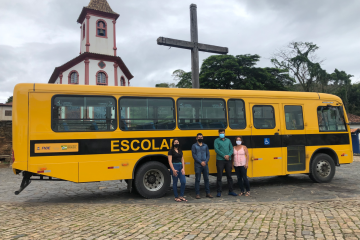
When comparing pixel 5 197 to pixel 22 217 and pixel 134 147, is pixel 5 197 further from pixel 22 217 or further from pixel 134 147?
pixel 134 147

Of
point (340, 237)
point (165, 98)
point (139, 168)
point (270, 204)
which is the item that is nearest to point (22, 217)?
point (139, 168)

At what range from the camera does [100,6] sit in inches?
1251

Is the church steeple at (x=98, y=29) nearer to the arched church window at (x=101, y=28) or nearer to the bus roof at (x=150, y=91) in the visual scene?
the arched church window at (x=101, y=28)

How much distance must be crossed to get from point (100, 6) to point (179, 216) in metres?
30.6

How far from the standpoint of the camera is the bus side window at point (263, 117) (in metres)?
8.90

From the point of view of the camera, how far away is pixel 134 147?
7.59 meters

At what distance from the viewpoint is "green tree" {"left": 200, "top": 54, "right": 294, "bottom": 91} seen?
3055cm

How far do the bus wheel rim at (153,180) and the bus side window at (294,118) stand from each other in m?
4.25

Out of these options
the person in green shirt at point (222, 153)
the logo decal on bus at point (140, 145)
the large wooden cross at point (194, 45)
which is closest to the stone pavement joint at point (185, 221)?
the person in green shirt at point (222, 153)

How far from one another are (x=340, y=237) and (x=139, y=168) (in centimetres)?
467

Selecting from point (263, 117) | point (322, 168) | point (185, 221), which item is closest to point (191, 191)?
point (263, 117)

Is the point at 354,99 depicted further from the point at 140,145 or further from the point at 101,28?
the point at 140,145

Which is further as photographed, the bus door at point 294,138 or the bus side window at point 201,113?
the bus door at point 294,138

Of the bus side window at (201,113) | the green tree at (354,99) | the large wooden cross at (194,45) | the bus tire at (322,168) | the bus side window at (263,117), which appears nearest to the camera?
the bus side window at (201,113)
